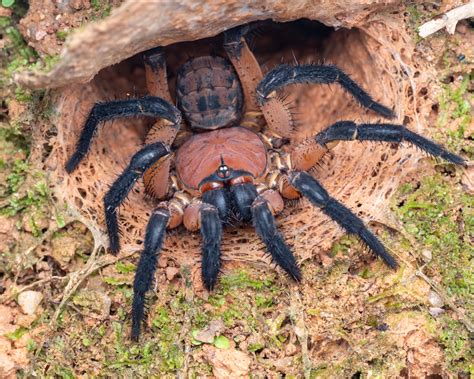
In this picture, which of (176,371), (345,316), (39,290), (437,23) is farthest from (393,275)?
(39,290)

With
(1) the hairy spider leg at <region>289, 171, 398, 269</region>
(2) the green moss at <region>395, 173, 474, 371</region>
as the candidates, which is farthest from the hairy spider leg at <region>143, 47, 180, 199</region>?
(2) the green moss at <region>395, 173, 474, 371</region>

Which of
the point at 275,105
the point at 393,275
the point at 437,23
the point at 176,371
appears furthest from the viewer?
the point at 275,105

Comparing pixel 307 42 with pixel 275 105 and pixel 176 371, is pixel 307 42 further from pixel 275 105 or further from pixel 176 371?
pixel 176 371

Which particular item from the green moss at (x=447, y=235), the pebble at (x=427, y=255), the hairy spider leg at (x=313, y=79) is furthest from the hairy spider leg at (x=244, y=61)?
the pebble at (x=427, y=255)

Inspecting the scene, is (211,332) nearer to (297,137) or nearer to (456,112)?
(297,137)

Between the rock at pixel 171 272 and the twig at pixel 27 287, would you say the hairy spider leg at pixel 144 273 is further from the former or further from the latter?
the twig at pixel 27 287

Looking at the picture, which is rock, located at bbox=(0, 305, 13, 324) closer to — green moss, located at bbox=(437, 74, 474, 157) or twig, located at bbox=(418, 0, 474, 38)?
green moss, located at bbox=(437, 74, 474, 157)

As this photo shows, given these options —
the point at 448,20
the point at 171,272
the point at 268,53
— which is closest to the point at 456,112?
the point at 448,20
